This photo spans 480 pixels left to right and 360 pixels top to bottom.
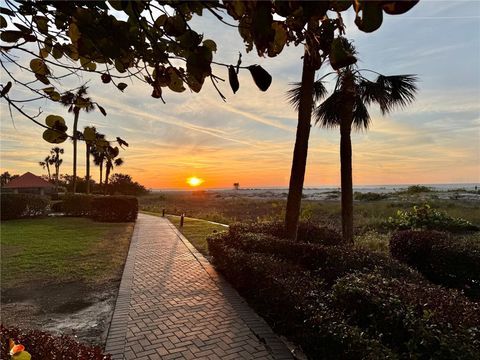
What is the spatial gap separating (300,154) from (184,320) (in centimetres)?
506

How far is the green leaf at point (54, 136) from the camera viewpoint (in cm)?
128

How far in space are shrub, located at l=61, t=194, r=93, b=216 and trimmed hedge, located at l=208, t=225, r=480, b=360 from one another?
19.2m

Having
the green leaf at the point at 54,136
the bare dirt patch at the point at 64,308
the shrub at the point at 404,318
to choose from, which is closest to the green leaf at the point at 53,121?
the green leaf at the point at 54,136

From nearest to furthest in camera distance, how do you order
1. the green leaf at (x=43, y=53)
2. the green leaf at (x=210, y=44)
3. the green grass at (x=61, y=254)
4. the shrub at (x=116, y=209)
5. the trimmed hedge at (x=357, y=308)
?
the green leaf at (x=210, y=44)
the green leaf at (x=43, y=53)
the trimmed hedge at (x=357, y=308)
the green grass at (x=61, y=254)
the shrub at (x=116, y=209)

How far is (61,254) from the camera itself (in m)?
10.8

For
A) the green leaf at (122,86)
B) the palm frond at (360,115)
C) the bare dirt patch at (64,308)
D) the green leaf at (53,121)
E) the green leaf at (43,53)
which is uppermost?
the palm frond at (360,115)

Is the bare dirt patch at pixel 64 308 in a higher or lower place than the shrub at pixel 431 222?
lower

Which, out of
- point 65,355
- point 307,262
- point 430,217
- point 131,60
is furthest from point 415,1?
point 430,217

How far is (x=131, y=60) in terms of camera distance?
1.49 metres

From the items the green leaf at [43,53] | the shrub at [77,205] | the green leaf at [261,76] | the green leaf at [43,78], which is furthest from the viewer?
the shrub at [77,205]

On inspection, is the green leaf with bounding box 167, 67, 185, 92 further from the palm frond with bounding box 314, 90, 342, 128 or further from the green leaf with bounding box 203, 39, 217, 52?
the palm frond with bounding box 314, 90, 342, 128

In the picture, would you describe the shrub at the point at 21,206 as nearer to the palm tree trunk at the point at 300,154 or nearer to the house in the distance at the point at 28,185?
the palm tree trunk at the point at 300,154

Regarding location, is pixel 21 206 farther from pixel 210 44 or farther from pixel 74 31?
pixel 210 44

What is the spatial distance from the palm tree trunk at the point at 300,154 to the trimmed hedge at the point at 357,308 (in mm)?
1802
